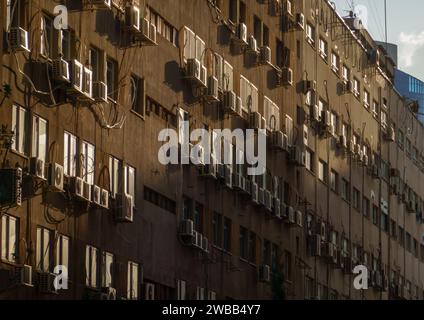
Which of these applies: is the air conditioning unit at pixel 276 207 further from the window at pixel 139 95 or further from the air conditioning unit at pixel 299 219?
the window at pixel 139 95

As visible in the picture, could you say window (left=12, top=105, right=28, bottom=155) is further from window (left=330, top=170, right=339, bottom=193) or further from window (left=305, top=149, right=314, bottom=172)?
window (left=330, top=170, right=339, bottom=193)

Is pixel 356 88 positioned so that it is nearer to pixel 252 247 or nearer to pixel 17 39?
pixel 252 247

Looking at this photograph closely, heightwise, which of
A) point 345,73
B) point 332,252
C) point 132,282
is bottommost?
point 132,282

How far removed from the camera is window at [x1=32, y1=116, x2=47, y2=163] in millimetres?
35688

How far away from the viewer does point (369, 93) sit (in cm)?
7350

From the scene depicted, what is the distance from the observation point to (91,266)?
38969mm

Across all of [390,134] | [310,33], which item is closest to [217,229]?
[310,33]

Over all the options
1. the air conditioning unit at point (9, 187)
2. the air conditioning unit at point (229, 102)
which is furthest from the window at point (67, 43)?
the air conditioning unit at point (229, 102)

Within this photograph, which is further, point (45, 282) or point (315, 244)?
point (315, 244)

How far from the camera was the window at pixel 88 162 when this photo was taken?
38484 millimetres

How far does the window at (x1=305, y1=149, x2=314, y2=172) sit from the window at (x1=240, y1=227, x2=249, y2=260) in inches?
340

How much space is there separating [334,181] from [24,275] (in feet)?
108

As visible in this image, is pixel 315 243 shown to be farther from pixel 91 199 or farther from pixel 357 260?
pixel 91 199
